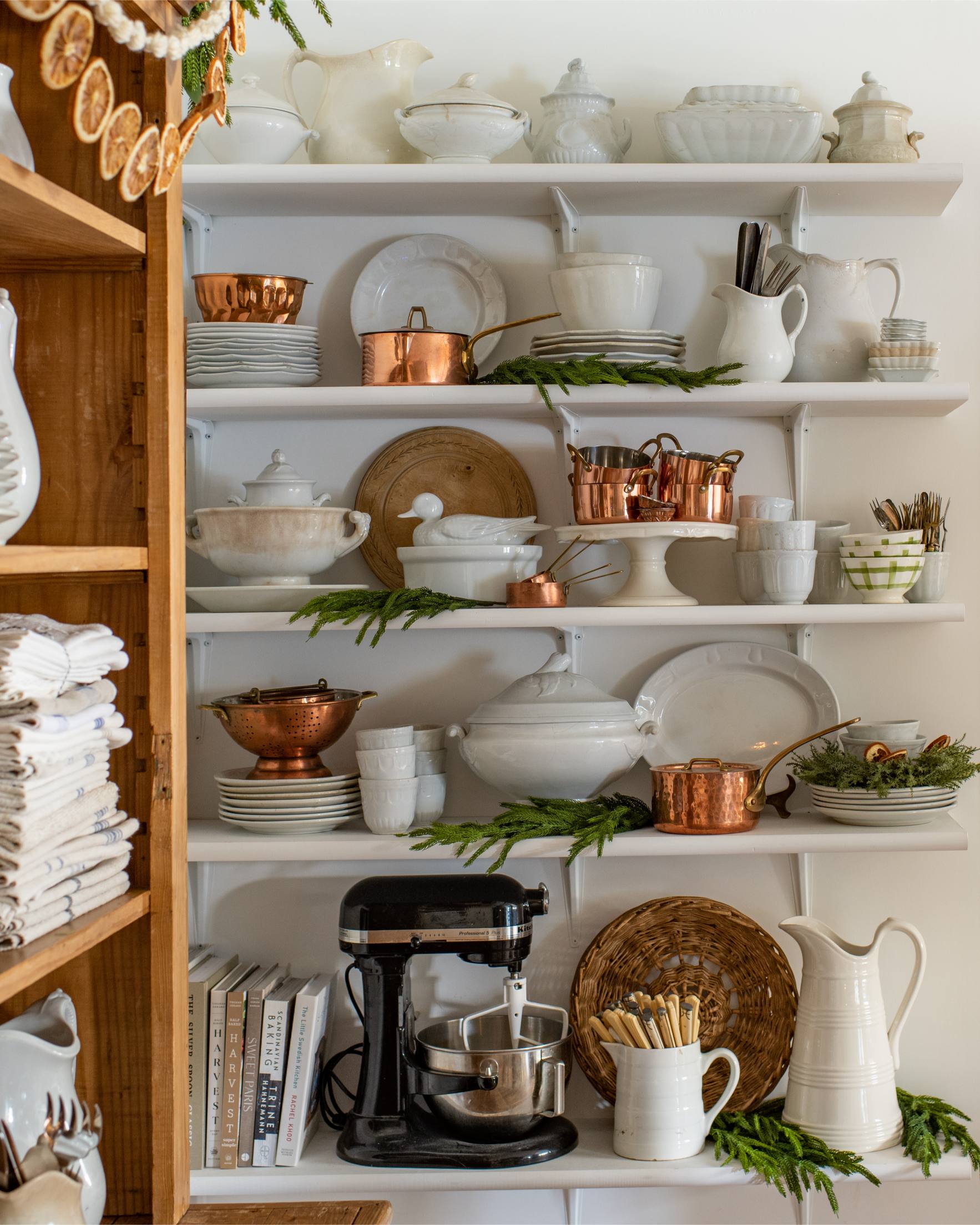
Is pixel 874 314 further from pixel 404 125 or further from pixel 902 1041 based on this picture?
pixel 902 1041

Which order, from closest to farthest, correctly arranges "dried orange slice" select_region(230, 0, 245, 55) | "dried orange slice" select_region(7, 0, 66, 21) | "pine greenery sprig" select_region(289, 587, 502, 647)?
"dried orange slice" select_region(7, 0, 66, 21) < "dried orange slice" select_region(230, 0, 245, 55) < "pine greenery sprig" select_region(289, 587, 502, 647)

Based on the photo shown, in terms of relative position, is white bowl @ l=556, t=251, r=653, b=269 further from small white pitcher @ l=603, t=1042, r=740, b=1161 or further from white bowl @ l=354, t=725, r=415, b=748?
small white pitcher @ l=603, t=1042, r=740, b=1161

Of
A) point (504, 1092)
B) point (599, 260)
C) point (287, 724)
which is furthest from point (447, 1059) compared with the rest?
point (599, 260)

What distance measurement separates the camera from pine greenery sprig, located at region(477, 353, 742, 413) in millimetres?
1767

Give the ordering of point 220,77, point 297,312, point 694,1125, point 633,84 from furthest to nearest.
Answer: point 633,84
point 297,312
point 694,1125
point 220,77

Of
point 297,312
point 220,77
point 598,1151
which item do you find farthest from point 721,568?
point 220,77

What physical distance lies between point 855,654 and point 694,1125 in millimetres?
828

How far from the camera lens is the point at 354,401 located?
70.3 inches

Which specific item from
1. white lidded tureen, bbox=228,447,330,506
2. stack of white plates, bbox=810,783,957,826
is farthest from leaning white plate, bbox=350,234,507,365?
stack of white plates, bbox=810,783,957,826

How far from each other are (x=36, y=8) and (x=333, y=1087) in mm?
1709

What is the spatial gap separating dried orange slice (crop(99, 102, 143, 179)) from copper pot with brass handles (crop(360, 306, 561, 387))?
91 centimetres

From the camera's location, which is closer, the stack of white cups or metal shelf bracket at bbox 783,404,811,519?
the stack of white cups

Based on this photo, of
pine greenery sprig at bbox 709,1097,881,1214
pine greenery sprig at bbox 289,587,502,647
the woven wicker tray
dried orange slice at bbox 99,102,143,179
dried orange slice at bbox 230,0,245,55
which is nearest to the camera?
dried orange slice at bbox 99,102,143,179

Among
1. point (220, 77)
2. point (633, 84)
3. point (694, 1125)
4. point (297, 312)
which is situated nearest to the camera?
point (220, 77)
